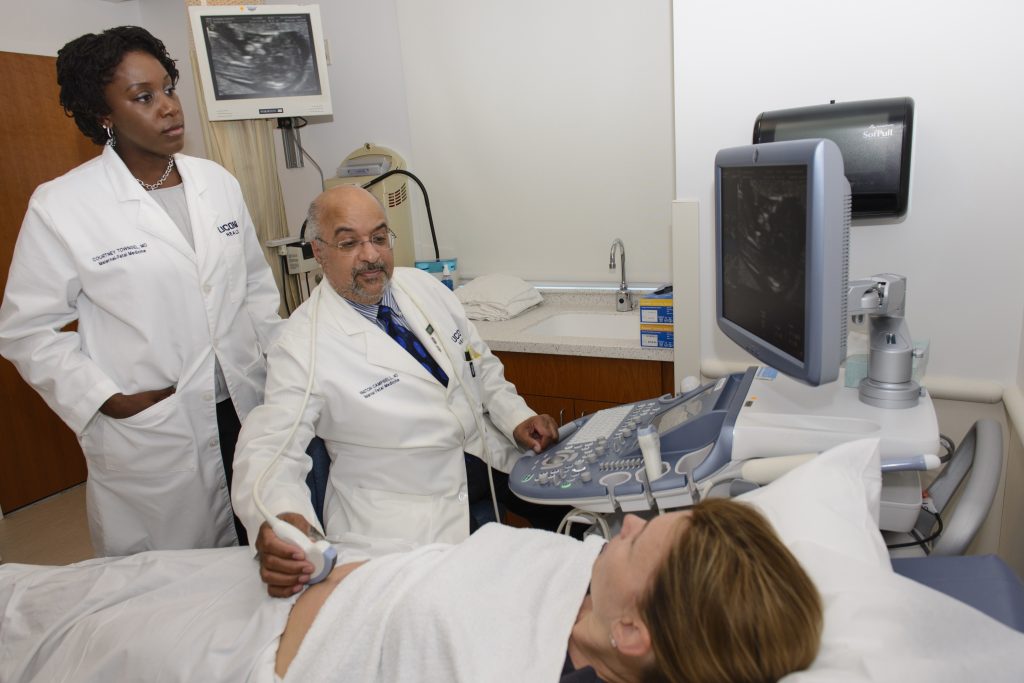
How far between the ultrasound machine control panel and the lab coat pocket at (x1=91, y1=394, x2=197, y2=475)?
2.80 feet

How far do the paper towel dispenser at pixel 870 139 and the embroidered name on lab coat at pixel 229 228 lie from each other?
1.36 m

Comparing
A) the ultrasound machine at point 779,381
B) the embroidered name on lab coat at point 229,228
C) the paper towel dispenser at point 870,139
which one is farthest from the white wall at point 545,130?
the ultrasound machine at point 779,381

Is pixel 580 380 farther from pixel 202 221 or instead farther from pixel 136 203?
pixel 136 203

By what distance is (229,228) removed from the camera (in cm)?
189

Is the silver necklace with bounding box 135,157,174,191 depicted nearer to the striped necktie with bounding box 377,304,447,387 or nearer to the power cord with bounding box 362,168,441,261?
the striped necktie with bounding box 377,304,447,387

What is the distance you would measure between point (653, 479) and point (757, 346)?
11.2 inches

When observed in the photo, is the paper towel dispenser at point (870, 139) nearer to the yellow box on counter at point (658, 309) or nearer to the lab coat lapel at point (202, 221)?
the yellow box on counter at point (658, 309)

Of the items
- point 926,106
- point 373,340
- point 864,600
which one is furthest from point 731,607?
point 926,106

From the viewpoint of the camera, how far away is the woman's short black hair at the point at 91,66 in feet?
5.32

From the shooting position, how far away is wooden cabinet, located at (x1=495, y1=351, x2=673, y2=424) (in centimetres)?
226

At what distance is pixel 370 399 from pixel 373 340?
0.14 meters

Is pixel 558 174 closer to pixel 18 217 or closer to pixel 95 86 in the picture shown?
pixel 95 86

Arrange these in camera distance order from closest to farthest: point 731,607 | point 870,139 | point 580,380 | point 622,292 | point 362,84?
point 731,607, point 870,139, point 580,380, point 622,292, point 362,84

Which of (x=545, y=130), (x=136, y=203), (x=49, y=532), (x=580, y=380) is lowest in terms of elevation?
(x=49, y=532)
